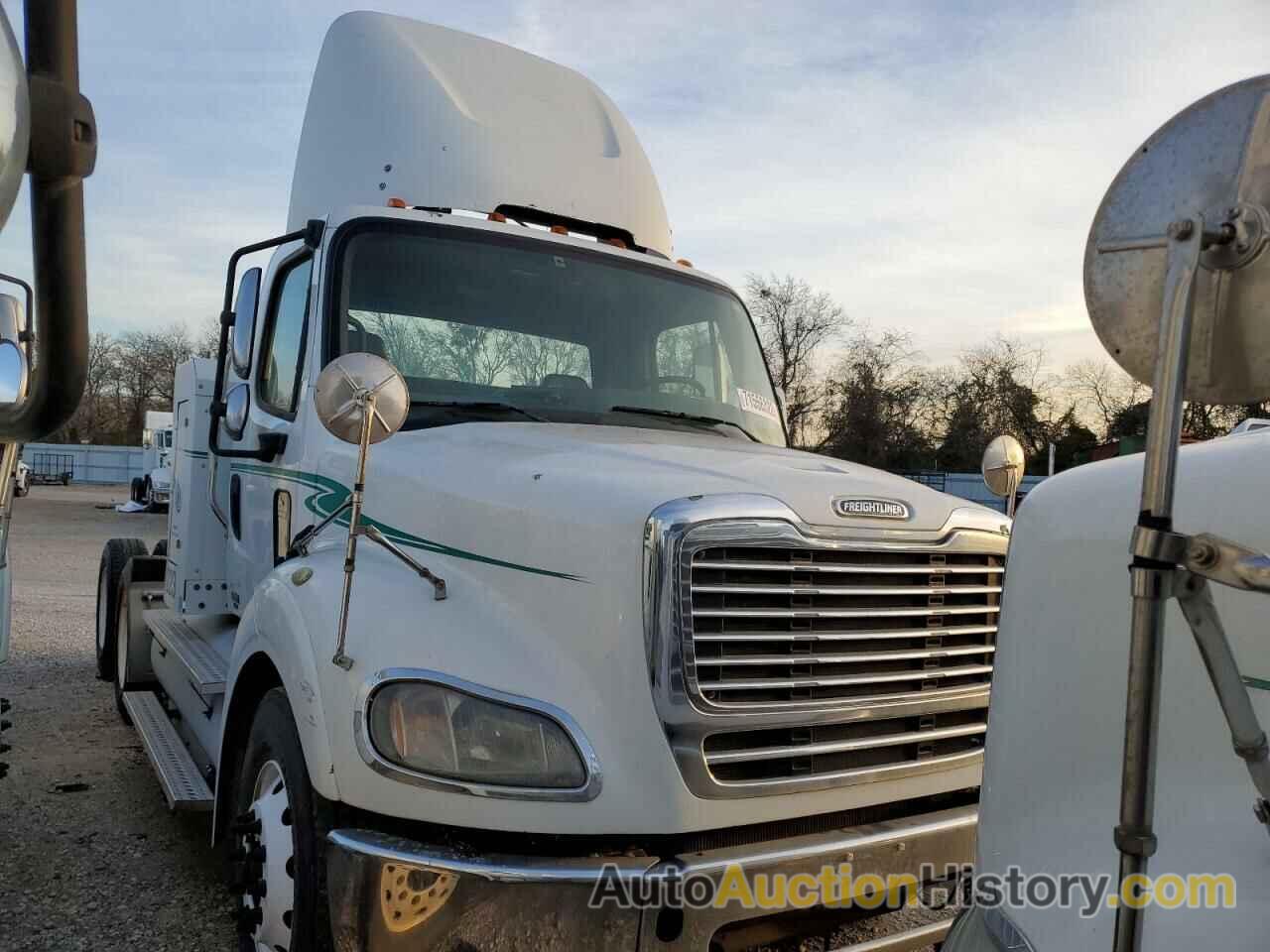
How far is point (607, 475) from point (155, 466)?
108 ft

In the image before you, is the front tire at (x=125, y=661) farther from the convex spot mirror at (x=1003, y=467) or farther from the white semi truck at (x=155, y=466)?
the white semi truck at (x=155, y=466)

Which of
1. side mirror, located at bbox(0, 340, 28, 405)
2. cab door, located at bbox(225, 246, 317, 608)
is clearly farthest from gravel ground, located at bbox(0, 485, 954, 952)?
side mirror, located at bbox(0, 340, 28, 405)

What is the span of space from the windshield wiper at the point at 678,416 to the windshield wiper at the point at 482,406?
0.37 m

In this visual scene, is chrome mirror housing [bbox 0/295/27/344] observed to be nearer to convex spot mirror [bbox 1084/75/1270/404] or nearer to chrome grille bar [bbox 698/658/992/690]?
chrome grille bar [bbox 698/658/992/690]

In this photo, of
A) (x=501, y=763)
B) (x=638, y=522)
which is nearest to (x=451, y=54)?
(x=638, y=522)

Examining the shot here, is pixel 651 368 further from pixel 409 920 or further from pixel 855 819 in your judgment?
pixel 409 920

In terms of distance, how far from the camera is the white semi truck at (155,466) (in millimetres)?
29317

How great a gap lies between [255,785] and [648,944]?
4.54 feet

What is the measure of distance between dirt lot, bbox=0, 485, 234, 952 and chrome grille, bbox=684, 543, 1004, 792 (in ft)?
7.38

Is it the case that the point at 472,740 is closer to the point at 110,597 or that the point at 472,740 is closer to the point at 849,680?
the point at 849,680

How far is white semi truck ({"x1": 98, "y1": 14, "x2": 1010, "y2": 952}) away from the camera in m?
2.53

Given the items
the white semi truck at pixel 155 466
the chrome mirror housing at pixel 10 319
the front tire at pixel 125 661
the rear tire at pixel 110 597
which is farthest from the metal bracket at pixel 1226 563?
the white semi truck at pixel 155 466

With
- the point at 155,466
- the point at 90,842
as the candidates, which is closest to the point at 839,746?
the point at 90,842

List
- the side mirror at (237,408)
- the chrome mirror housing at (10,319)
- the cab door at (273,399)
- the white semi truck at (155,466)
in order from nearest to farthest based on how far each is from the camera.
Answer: the chrome mirror housing at (10,319) → the cab door at (273,399) → the side mirror at (237,408) → the white semi truck at (155,466)
